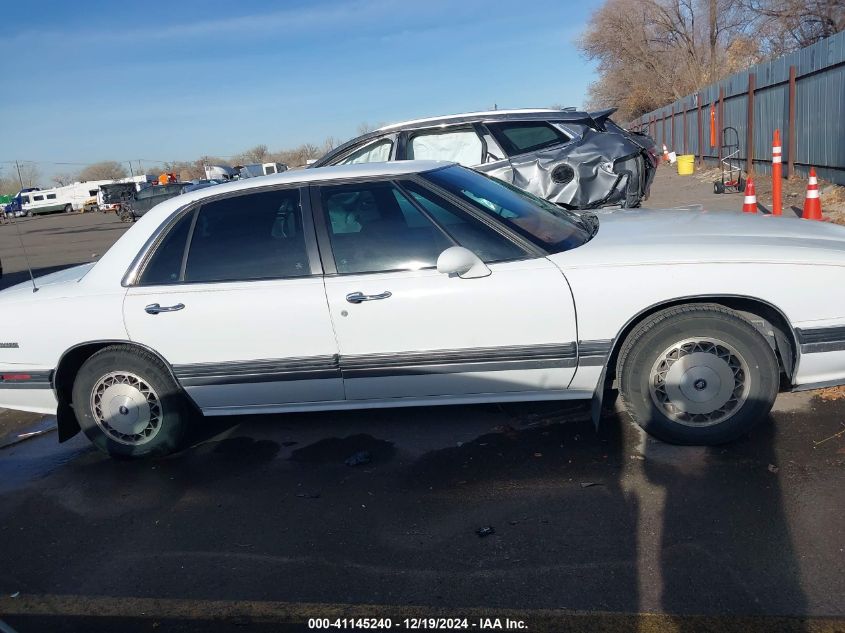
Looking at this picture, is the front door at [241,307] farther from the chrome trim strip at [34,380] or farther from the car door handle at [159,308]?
the chrome trim strip at [34,380]

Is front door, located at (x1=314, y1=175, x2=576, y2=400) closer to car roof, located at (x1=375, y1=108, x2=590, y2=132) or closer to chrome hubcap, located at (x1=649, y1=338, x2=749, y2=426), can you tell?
chrome hubcap, located at (x1=649, y1=338, x2=749, y2=426)

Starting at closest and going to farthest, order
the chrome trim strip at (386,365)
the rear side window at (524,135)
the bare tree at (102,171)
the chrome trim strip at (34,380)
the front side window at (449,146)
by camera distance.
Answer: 1. the chrome trim strip at (386,365)
2. the chrome trim strip at (34,380)
3. the rear side window at (524,135)
4. the front side window at (449,146)
5. the bare tree at (102,171)

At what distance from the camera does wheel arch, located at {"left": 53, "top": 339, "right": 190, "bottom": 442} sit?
4.21 metres

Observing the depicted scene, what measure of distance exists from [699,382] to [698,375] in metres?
0.04

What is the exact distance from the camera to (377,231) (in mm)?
4016

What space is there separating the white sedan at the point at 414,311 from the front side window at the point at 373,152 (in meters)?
3.90

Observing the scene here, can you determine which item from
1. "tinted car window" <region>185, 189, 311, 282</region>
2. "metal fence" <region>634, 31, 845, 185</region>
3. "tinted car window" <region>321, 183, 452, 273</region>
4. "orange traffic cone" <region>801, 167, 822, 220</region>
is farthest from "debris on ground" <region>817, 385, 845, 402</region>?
"metal fence" <region>634, 31, 845, 185</region>

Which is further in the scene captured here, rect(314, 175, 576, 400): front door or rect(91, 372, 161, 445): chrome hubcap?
rect(91, 372, 161, 445): chrome hubcap

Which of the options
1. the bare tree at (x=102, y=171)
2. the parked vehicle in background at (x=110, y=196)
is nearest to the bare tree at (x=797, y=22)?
the parked vehicle in background at (x=110, y=196)

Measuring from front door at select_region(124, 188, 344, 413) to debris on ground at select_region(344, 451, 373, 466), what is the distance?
0.38 metres

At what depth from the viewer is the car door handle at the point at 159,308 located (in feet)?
13.4

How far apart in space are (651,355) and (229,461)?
2.47 metres

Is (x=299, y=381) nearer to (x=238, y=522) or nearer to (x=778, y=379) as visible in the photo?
(x=238, y=522)

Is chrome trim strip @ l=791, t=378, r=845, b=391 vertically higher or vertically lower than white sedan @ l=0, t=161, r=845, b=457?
lower
